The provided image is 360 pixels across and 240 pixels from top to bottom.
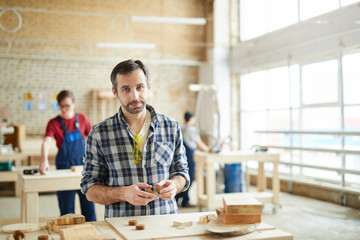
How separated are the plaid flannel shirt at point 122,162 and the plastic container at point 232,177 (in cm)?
480

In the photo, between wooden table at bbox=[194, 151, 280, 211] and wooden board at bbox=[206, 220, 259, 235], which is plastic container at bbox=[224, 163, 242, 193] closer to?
wooden table at bbox=[194, 151, 280, 211]

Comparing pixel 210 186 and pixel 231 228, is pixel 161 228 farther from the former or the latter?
pixel 210 186

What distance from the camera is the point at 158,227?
6.12 feet

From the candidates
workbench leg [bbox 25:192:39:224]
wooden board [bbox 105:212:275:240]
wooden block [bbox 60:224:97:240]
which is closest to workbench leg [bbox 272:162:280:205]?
workbench leg [bbox 25:192:39:224]

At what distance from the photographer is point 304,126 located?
8.12 m

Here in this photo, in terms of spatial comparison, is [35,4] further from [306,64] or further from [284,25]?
[306,64]

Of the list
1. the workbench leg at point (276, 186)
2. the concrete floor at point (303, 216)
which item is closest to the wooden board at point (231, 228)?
the concrete floor at point (303, 216)

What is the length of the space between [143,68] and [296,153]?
22.3 ft

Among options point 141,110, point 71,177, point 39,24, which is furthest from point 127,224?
point 39,24

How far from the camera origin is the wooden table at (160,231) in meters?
1.72

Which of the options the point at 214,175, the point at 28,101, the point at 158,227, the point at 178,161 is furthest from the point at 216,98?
the point at 158,227

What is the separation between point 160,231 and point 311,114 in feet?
22.1

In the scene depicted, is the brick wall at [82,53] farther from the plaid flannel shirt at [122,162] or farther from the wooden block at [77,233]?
the wooden block at [77,233]

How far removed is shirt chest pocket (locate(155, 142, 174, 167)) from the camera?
7.39ft
